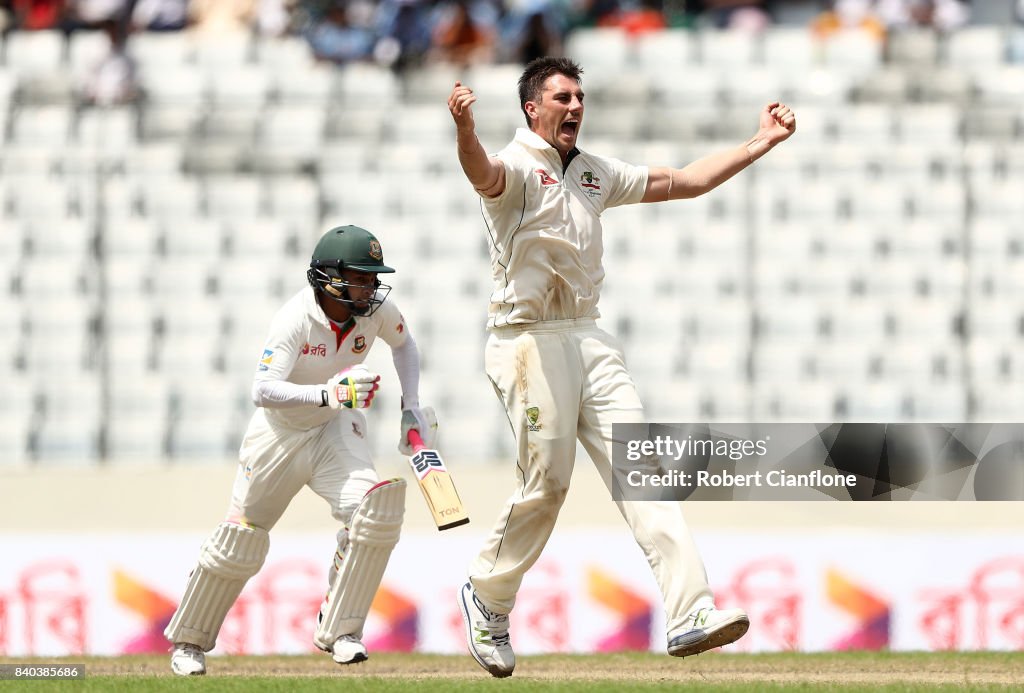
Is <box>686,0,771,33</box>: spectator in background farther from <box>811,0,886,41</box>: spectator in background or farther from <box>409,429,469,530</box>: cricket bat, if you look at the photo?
<box>409,429,469,530</box>: cricket bat

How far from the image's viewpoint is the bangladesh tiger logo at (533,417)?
18.1 feet

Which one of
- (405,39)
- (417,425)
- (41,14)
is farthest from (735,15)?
(417,425)

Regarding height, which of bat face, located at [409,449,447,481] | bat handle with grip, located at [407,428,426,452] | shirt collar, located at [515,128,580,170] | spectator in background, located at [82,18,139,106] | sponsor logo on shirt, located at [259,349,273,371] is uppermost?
spectator in background, located at [82,18,139,106]

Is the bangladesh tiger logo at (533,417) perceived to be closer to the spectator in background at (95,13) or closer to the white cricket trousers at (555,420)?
the white cricket trousers at (555,420)

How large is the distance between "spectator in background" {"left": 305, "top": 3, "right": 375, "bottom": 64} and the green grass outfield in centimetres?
652

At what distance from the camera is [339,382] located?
5.86m

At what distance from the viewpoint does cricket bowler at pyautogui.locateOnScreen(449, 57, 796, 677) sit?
5.47 meters

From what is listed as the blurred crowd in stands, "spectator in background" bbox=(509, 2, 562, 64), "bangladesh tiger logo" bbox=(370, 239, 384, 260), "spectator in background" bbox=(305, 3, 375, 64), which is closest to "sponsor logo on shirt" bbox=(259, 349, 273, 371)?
"bangladesh tiger logo" bbox=(370, 239, 384, 260)

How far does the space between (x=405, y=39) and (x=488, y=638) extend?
7.55m

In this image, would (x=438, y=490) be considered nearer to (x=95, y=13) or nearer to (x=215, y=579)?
(x=215, y=579)

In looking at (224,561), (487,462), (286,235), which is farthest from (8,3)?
(224,561)

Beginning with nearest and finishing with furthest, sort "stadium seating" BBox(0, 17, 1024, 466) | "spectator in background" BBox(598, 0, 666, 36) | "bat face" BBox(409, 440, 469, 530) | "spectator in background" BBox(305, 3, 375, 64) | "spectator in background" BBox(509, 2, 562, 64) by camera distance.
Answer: "bat face" BBox(409, 440, 469, 530) → "stadium seating" BBox(0, 17, 1024, 466) → "spectator in background" BBox(509, 2, 562, 64) → "spectator in background" BBox(305, 3, 375, 64) → "spectator in background" BBox(598, 0, 666, 36)

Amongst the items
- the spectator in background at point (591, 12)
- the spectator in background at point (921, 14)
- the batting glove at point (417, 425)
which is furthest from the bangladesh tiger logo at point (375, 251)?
the spectator in background at point (921, 14)

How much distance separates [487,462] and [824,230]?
2.75 meters
